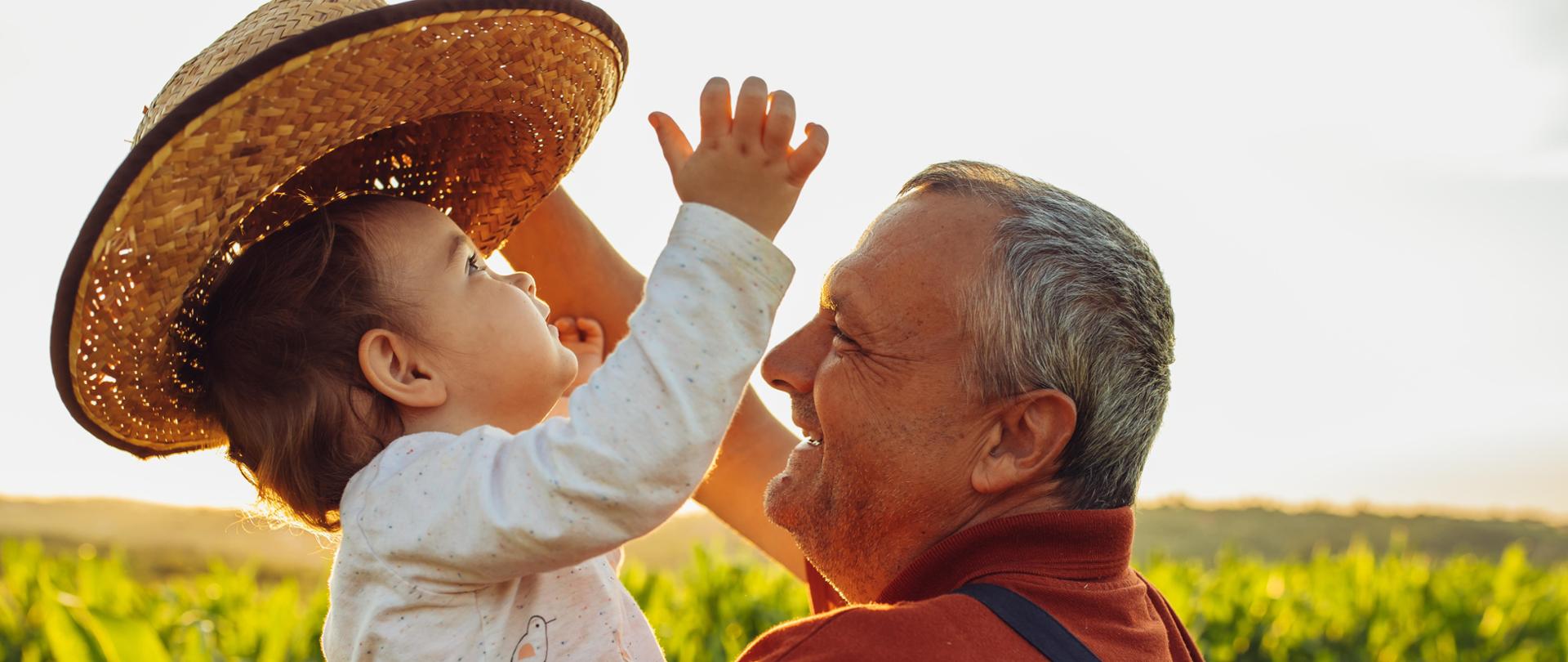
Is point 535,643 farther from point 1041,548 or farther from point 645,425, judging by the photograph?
point 1041,548

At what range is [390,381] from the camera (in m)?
2.35

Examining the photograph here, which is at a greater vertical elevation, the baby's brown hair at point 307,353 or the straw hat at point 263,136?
the straw hat at point 263,136

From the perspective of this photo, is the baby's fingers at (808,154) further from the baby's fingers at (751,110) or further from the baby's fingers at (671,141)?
the baby's fingers at (671,141)

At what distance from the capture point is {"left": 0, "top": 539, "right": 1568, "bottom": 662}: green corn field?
4109 millimetres

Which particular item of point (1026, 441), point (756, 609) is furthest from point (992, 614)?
point (756, 609)

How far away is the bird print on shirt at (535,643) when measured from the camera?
227 centimetres

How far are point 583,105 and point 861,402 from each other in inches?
33.3

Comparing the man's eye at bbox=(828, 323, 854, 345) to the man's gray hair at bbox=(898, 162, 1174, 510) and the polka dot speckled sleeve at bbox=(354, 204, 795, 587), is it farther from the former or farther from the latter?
the polka dot speckled sleeve at bbox=(354, 204, 795, 587)

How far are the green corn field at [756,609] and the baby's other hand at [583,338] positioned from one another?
1.32 meters

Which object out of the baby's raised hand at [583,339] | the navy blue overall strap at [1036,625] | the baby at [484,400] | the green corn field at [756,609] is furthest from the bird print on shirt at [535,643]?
the green corn field at [756,609]

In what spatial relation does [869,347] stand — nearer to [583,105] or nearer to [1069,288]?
[1069,288]

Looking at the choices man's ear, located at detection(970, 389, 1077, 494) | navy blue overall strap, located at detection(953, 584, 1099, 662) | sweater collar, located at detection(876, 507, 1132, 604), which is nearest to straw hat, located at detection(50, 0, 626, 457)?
man's ear, located at detection(970, 389, 1077, 494)

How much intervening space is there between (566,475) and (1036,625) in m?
Answer: 0.84

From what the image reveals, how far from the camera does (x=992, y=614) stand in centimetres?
207
